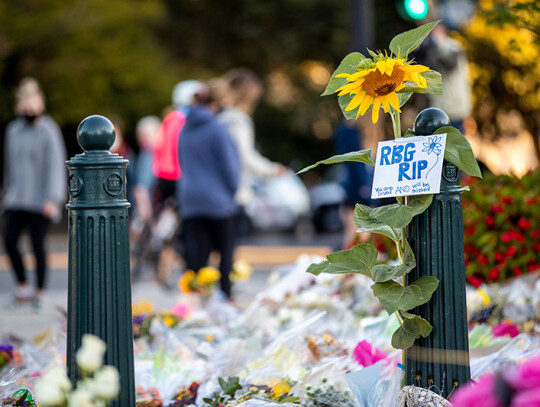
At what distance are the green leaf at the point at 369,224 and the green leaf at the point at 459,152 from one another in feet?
1.03

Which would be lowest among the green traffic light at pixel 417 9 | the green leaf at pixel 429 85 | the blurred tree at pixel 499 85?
the green leaf at pixel 429 85

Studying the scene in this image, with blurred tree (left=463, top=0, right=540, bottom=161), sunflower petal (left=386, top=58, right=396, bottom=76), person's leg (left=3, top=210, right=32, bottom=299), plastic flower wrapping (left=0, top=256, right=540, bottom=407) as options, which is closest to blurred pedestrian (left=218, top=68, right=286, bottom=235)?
person's leg (left=3, top=210, right=32, bottom=299)

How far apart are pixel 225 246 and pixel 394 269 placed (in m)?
4.15

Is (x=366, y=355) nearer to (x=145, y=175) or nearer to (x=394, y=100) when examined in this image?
(x=394, y=100)

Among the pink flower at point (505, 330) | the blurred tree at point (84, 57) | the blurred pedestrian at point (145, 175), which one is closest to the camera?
the pink flower at point (505, 330)

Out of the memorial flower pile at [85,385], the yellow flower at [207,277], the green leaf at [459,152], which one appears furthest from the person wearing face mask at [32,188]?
the memorial flower pile at [85,385]

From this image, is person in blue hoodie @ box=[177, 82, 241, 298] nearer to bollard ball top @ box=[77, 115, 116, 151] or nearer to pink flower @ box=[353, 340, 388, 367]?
pink flower @ box=[353, 340, 388, 367]

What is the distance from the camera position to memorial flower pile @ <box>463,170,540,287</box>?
4.99 meters

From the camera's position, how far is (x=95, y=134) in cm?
292

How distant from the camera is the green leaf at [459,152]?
112 inches

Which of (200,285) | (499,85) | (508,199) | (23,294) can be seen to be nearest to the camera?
(508,199)

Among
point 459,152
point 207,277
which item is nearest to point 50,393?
point 459,152

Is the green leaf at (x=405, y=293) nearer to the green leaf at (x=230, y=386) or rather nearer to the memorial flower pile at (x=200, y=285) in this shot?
the green leaf at (x=230, y=386)

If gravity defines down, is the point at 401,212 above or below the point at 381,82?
below
